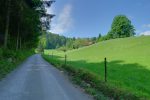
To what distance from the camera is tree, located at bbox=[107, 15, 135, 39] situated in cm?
12119

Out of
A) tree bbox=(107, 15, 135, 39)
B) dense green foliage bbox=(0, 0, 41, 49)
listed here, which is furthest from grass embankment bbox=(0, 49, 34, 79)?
tree bbox=(107, 15, 135, 39)

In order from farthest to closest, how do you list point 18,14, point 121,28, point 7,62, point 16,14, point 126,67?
1. point 121,28
2. point 16,14
3. point 18,14
4. point 126,67
5. point 7,62

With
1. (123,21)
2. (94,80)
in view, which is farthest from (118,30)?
(94,80)

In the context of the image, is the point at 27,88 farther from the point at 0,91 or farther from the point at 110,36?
the point at 110,36

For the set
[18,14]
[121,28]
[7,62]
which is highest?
[121,28]

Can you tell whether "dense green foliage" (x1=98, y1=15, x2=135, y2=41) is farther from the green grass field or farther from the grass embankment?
the grass embankment

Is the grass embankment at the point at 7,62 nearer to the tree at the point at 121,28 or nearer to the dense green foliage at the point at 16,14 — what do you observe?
the dense green foliage at the point at 16,14

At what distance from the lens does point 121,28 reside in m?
121

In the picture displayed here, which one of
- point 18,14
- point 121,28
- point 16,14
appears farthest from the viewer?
point 121,28

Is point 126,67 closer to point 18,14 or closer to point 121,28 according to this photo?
point 18,14

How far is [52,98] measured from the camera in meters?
11.3

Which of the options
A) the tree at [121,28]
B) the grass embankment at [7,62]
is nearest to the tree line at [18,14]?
the grass embankment at [7,62]

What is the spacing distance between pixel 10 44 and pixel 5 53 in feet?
52.8

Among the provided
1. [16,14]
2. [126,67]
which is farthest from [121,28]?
[126,67]
